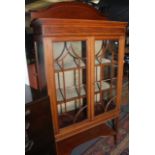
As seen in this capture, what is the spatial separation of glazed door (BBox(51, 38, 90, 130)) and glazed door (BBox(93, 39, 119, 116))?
11 centimetres

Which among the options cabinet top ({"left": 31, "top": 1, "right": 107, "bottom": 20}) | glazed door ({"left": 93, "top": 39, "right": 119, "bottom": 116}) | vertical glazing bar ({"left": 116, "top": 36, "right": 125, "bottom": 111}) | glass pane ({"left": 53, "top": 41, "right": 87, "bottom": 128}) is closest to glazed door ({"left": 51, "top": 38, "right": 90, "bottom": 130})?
glass pane ({"left": 53, "top": 41, "right": 87, "bottom": 128})

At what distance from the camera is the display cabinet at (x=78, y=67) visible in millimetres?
1074

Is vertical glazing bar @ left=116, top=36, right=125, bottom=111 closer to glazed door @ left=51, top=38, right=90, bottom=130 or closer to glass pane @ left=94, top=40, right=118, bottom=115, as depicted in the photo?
glass pane @ left=94, top=40, right=118, bottom=115

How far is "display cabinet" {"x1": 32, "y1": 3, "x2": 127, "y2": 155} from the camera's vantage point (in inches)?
42.3

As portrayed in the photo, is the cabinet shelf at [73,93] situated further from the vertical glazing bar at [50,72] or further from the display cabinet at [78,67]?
the vertical glazing bar at [50,72]

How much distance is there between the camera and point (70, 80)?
1.33m

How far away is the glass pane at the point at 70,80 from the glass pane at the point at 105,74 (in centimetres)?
14

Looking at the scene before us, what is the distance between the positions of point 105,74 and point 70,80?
36 centimetres

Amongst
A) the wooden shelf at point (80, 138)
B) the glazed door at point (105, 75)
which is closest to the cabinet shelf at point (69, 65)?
the glazed door at point (105, 75)

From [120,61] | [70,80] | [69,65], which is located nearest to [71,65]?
[69,65]

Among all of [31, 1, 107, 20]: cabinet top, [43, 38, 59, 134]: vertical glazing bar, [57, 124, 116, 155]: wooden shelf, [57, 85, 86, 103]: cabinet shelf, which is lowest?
[57, 124, 116, 155]: wooden shelf
